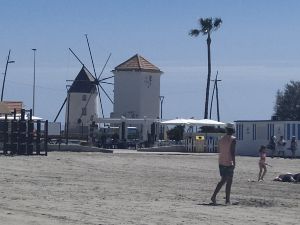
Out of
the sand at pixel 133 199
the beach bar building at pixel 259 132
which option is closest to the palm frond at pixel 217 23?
the beach bar building at pixel 259 132

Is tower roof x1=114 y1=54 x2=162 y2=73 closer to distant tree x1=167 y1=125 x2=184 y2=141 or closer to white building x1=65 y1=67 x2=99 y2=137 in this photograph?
white building x1=65 y1=67 x2=99 y2=137

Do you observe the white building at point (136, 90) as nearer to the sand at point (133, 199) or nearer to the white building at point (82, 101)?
the white building at point (82, 101)

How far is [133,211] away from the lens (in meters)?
17.0

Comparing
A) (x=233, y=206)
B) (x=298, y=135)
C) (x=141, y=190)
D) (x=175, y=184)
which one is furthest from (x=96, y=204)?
(x=298, y=135)

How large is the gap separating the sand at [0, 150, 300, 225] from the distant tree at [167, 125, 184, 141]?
46.8 metres

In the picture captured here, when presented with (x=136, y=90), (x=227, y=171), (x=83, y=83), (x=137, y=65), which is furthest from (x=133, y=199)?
(x=83, y=83)

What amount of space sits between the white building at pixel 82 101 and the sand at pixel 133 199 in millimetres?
65390

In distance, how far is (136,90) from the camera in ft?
310

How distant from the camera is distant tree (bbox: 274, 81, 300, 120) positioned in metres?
103

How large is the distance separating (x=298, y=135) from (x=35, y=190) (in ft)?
136

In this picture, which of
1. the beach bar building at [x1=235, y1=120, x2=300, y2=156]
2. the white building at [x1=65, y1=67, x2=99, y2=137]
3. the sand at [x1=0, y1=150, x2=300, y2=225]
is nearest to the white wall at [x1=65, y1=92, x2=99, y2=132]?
the white building at [x1=65, y1=67, x2=99, y2=137]

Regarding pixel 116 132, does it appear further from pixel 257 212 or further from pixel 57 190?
pixel 257 212

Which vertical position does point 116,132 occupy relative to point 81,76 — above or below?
below

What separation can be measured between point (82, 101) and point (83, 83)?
13.6ft
